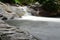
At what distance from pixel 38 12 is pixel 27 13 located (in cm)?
173

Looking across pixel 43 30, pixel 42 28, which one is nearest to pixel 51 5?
pixel 42 28

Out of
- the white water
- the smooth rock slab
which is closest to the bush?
the white water

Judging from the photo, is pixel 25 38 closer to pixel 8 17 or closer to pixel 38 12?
pixel 8 17

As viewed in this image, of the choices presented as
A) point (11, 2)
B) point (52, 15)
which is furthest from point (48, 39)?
point (11, 2)

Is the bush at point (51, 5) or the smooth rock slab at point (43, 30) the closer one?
the smooth rock slab at point (43, 30)

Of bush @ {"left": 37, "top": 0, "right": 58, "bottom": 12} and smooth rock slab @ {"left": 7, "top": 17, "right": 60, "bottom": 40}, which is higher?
smooth rock slab @ {"left": 7, "top": 17, "right": 60, "bottom": 40}

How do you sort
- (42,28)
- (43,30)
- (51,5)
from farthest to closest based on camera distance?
1. (51,5)
2. (42,28)
3. (43,30)

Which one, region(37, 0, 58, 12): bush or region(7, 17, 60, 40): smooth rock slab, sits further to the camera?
region(37, 0, 58, 12): bush

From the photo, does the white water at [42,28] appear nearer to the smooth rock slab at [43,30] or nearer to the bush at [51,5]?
the smooth rock slab at [43,30]

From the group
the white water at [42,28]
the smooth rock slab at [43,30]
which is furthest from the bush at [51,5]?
the smooth rock slab at [43,30]

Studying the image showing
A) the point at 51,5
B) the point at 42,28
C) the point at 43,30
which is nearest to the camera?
the point at 43,30

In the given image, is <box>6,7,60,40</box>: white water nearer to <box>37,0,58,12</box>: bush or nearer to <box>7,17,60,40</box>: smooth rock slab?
<box>7,17,60,40</box>: smooth rock slab

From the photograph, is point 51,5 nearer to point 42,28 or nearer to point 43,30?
point 42,28

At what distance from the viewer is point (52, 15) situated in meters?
21.6
